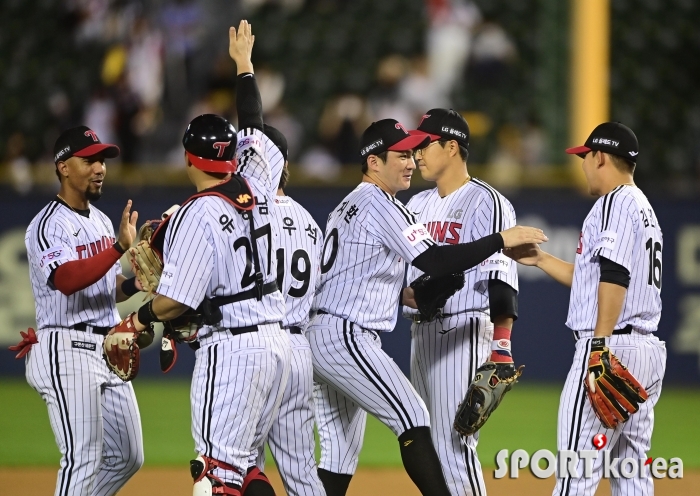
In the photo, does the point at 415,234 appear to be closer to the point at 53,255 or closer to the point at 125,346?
the point at 125,346

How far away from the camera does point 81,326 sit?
496 cm

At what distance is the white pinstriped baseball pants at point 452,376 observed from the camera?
4.99 metres

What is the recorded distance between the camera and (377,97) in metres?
12.6

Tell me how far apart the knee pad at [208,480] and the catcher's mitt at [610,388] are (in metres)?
1.60

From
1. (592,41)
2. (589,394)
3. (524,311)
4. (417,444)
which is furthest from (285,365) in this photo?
(592,41)

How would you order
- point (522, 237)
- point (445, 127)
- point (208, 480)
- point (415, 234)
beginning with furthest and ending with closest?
point (445, 127), point (415, 234), point (522, 237), point (208, 480)

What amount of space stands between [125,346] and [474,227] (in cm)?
198

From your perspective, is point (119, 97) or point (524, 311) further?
point (119, 97)

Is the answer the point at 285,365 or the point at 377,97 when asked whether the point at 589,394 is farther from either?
the point at 377,97

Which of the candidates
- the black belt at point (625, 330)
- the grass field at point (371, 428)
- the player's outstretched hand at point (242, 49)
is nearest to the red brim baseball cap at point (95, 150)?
the player's outstretched hand at point (242, 49)

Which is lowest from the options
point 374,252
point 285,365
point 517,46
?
point 285,365

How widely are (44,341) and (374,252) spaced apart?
1.67 meters

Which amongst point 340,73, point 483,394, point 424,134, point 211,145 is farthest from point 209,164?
point 340,73

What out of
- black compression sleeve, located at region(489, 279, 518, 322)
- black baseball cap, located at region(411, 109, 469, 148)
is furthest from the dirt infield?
black baseball cap, located at region(411, 109, 469, 148)
